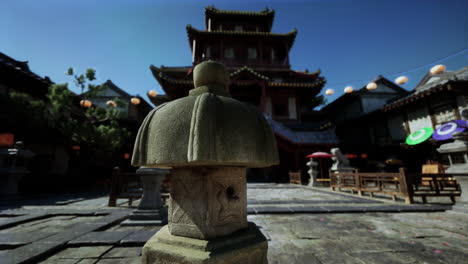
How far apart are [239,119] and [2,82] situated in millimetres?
15191

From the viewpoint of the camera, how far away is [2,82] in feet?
33.7

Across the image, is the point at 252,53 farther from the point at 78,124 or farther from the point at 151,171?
the point at 151,171

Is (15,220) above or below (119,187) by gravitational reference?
below

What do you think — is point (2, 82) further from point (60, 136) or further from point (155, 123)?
point (155, 123)

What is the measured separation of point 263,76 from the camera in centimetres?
1666

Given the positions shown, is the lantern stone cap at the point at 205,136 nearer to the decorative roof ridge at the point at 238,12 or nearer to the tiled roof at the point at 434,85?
the tiled roof at the point at 434,85

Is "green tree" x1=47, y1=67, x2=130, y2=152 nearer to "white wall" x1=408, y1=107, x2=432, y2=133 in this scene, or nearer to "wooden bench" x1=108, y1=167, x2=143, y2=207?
"wooden bench" x1=108, y1=167, x2=143, y2=207

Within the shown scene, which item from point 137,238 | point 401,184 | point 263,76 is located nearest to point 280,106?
point 263,76

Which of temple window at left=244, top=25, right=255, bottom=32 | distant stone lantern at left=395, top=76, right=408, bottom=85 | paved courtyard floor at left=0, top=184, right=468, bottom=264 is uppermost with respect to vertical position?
temple window at left=244, top=25, right=255, bottom=32

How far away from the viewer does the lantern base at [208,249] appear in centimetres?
155

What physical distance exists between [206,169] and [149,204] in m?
3.15

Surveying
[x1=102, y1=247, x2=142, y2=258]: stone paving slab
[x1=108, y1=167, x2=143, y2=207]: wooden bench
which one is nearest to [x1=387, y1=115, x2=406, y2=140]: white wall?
[x1=108, y1=167, x2=143, y2=207]: wooden bench

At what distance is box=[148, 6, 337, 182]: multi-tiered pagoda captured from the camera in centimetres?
1495

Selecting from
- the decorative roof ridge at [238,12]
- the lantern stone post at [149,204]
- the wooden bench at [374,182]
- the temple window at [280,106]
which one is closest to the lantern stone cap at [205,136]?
the lantern stone post at [149,204]
